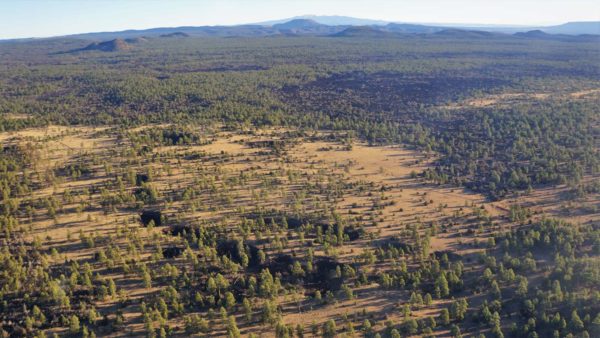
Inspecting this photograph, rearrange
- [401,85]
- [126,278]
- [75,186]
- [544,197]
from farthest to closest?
1. [401,85]
2. [75,186]
3. [544,197]
4. [126,278]

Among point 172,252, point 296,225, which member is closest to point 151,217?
point 172,252

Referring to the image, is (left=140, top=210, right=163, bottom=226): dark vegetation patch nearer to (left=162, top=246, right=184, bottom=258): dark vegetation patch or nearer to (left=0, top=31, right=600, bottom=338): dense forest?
(left=0, top=31, right=600, bottom=338): dense forest

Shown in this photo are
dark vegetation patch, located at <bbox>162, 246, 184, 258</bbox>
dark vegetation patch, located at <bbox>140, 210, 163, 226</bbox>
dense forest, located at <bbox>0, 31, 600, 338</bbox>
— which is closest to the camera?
dense forest, located at <bbox>0, 31, 600, 338</bbox>

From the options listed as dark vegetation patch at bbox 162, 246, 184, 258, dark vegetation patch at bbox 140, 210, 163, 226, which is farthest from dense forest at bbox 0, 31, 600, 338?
dark vegetation patch at bbox 162, 246, 184, 258

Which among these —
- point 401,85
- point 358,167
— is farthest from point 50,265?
point 401,85

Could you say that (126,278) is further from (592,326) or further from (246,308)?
(592,326)

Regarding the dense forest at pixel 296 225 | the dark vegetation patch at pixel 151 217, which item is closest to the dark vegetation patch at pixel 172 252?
the dense forest at pixel 296 225

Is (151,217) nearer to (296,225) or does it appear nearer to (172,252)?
(172,252)

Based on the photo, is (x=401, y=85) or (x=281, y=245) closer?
(x=281, y=245)
